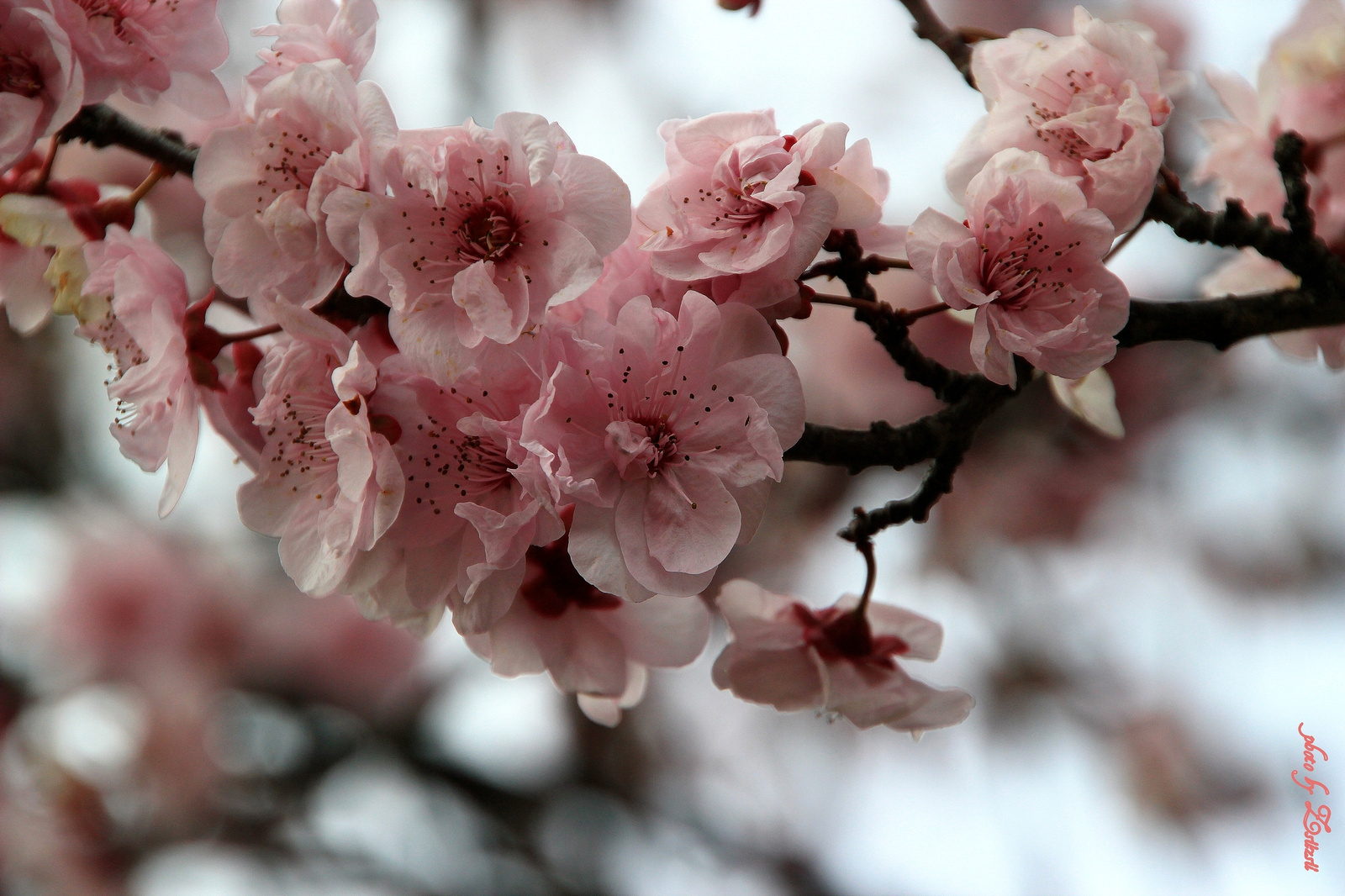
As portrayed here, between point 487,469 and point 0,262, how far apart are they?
48 centimetres

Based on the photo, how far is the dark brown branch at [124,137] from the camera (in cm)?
76

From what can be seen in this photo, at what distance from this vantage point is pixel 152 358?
2.20 ft

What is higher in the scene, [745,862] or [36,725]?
[745,862]

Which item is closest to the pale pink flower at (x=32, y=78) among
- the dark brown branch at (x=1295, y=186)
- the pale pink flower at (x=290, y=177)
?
the pale pink flower at (x=290, y=177)

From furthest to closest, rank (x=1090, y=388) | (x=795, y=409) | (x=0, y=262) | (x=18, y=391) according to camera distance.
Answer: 1. (x=18, y=391)
2. (x=1090, y=388)
3. (x=0, y=262)
4. (x=795, y=409)

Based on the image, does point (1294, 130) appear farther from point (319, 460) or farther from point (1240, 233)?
point (319, 460)

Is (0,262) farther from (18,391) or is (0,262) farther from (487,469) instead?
(18,391)

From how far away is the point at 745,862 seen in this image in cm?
233

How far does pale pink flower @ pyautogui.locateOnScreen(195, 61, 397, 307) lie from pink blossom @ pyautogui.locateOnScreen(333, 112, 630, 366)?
3 cm

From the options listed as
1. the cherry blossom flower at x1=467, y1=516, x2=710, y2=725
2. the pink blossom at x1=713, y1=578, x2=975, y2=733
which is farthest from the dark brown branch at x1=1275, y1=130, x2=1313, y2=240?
the cherry blossom flower at x1=467, y1=516, x2=710, y2=725

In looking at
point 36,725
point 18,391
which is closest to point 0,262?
point 18,391

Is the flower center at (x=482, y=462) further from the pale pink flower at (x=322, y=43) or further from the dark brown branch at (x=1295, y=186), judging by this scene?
the dark brown branch at (x=1295, y=186)

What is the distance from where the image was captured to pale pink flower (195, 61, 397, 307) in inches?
24.7
